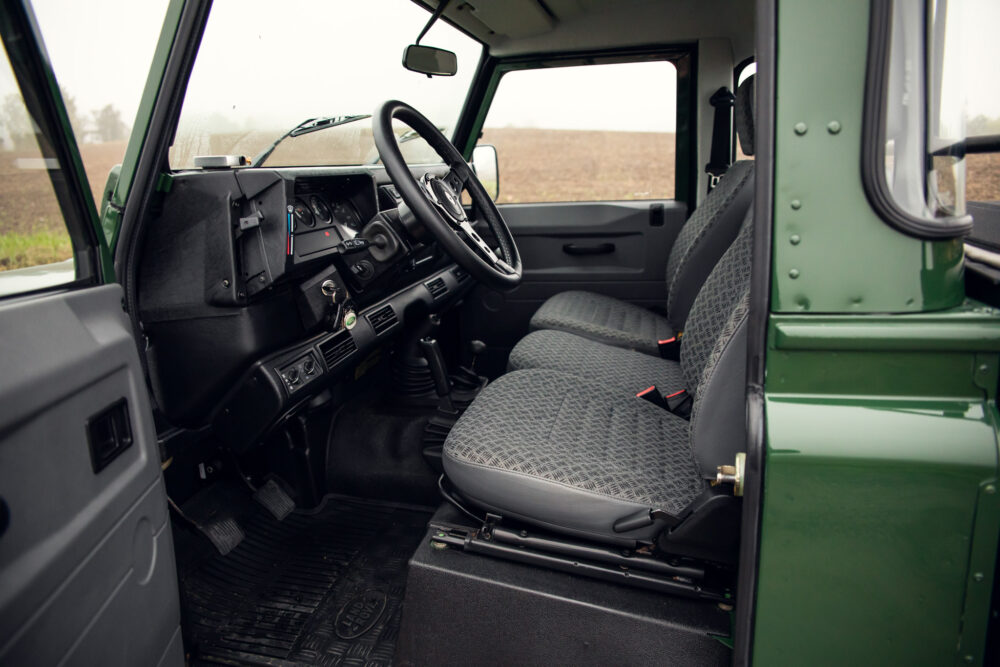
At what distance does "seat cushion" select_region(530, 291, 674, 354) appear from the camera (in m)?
2.31

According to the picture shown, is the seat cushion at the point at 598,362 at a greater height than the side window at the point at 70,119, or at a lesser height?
lesser

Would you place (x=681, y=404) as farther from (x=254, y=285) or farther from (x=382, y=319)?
(x=254, y=285)

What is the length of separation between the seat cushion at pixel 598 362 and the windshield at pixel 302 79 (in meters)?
0.88

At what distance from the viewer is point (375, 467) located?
2.14 meters

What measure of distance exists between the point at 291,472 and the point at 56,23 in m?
1.38

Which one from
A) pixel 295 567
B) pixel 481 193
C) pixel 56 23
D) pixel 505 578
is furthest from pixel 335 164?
pixel 505 578

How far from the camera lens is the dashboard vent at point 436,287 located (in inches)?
92.5

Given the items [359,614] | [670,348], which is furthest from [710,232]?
[359,614]

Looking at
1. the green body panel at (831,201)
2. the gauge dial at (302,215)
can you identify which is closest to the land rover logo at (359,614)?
the gauge dial at (302,215)

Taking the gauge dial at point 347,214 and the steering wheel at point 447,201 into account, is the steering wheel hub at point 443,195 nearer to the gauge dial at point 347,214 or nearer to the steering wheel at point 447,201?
the steering wheel at point 447,201

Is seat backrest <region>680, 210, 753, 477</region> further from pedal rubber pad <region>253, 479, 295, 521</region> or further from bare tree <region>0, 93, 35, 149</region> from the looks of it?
pedal rubber pad <region>253, 479, 295, 521</region>

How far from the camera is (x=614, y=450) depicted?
4.24 ft

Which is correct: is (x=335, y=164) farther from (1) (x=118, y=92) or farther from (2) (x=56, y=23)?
(2) (x=56, y=23)

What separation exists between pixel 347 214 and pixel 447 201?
29cm
